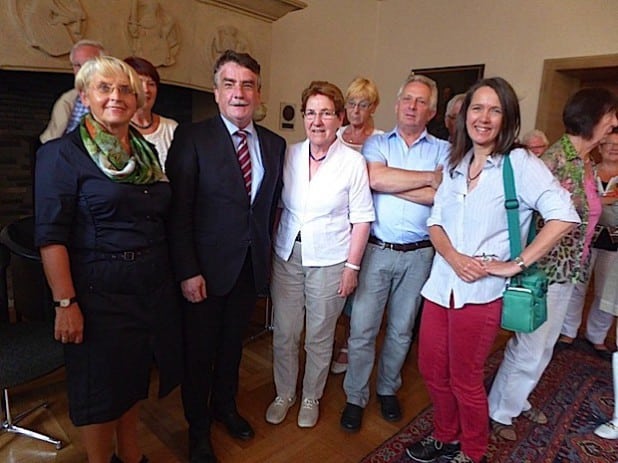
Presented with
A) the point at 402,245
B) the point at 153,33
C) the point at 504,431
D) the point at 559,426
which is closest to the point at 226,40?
the point at 153,33

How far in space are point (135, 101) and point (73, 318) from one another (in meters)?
0.65

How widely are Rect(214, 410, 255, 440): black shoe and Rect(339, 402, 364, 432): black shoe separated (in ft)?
1.35

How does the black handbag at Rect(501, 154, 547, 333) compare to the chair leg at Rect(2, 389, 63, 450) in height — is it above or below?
above

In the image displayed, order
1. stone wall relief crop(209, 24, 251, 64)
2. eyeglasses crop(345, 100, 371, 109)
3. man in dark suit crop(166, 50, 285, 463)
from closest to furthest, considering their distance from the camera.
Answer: man in dark suit crop(166, 50, 285, 463) → eyeglasses crop(345, 100, 371, 109) → stone wall relief crop(209, 24, 251, 64)

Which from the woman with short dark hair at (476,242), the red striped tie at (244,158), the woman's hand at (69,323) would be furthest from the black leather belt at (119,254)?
the woman with short dark hair at (476,242)

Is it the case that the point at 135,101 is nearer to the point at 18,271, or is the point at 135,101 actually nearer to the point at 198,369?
the point at 198,369

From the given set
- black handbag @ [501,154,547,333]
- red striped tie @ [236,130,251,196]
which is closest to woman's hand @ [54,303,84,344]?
red striped tie @ [236,130,251,196]

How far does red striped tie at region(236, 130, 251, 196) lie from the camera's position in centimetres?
160

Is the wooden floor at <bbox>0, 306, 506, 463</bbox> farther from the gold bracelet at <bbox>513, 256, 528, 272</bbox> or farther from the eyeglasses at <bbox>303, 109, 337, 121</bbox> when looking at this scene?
the eyeglasses at <bbox>303, 109, 337, 121</bbox>

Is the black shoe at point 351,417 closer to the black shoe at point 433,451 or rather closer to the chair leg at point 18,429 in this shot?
the black shoe at point 433,451

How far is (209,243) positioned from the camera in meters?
1.59

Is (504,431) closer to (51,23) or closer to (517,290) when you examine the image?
(517,290)

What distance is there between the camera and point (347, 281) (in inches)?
70.6

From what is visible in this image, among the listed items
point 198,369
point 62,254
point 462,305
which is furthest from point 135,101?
point 462,305
